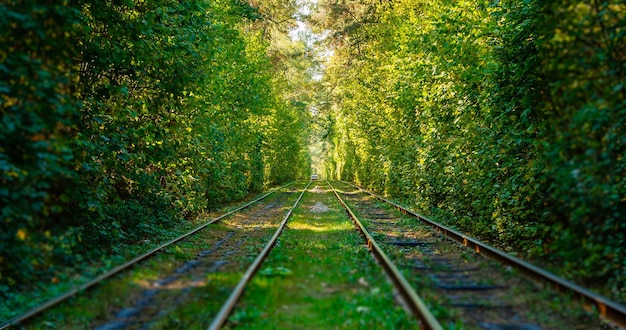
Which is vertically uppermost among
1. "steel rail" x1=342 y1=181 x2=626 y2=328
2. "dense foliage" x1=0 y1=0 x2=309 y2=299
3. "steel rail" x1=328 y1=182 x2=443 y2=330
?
"dense foliage" x1=0 y1=0 x2=309 y2=299

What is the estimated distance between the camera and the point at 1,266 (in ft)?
19.6

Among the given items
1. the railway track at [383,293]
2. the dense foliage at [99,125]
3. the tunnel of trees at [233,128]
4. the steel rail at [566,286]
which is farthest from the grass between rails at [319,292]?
the dense foliage at [99,125]

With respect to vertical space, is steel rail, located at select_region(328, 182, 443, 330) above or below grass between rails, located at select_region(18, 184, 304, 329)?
above

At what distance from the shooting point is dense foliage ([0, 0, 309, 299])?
18.9ft

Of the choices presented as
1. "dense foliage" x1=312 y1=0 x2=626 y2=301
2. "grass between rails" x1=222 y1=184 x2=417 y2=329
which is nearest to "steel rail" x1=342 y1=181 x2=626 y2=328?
"dense foliage" x1=312 y1=0 x2=626 y2=301

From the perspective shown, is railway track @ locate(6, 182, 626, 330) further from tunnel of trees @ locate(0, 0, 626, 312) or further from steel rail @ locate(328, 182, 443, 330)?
tunnel of trees @ locate(0, 0, 626, 312)

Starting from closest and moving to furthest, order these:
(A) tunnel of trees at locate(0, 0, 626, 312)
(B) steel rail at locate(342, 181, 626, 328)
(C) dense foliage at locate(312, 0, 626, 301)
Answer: (B) steel rail at locate(342, 181, 626, 328) < (A) tunnel of trees at locate(0, 0, 626, 312) < (C) dense foliage at locate(312, 0, 626, 301)

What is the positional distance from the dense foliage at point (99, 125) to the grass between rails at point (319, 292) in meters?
2.82

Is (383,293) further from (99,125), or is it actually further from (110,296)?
(99,125)

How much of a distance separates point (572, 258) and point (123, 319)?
557cm

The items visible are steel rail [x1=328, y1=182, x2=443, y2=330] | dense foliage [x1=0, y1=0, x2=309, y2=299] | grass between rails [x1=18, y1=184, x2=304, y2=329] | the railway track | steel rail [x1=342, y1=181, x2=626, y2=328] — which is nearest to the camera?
steel rail [x1=328, y1=182, x2=443, y2=330]

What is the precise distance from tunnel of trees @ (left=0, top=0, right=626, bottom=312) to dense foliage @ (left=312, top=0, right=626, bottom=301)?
1.2 inches

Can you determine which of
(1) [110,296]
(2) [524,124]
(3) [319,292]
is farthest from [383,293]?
(2) [524,124]

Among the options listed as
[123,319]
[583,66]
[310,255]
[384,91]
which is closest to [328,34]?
[384,91]
